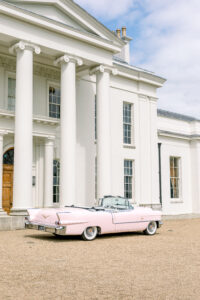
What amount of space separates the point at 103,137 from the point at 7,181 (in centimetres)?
498

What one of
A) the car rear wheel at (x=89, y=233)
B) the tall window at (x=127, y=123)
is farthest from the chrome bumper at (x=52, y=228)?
the tall window at (x=127, y=123)

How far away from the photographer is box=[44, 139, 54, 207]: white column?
18.1 metres

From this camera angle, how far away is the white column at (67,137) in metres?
16.4

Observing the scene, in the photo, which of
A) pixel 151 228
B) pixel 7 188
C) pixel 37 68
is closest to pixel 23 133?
pixel 7 188

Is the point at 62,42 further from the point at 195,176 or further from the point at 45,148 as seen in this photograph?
the point at 195,176

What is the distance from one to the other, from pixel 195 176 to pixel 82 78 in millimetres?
12110

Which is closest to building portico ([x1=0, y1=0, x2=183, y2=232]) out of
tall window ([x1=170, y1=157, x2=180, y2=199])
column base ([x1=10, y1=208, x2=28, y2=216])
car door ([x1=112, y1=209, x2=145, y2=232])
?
column base ([x1=10, y1=208, x2=28, y2=216])

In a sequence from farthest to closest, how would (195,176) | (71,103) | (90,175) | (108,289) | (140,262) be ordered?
(195,176), (90,175), (71,103), (140,262), (108,289)

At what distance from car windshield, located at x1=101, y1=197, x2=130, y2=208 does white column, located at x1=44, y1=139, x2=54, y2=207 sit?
5414 mm

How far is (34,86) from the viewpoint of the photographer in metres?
18.7

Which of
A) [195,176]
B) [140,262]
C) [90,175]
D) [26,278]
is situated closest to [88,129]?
[90,175]

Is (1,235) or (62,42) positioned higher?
(62,42)

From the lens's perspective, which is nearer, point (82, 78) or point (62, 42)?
point (62, 42)

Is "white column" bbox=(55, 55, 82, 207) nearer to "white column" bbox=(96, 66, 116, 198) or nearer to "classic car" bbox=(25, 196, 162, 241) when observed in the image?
"white column" bbox=(96, 66, 116, 198)
